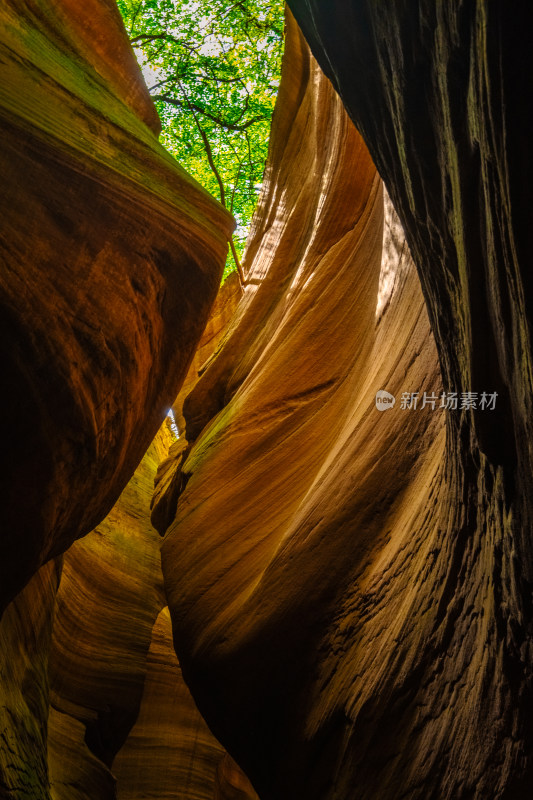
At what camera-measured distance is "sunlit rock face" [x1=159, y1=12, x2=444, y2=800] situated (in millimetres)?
4281

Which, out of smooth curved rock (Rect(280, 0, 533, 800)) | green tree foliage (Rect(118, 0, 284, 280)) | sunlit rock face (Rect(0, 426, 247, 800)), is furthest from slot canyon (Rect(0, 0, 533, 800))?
green tree foliage (Rect(118, 0, 284, 280))

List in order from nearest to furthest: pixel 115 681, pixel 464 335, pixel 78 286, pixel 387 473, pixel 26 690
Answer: pixel 464 335, pixel 78 286, pixel 387 473, pixel 26 690, pixel 115 681

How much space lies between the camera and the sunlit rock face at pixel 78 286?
4.08m

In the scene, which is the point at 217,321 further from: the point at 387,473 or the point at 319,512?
the point at 387,473

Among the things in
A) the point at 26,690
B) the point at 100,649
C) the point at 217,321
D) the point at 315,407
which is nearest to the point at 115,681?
the point at 100,649

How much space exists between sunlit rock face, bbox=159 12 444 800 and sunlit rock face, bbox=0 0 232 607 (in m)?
1.43

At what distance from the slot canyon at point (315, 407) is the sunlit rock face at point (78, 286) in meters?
0.02

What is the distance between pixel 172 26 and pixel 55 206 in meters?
11.5

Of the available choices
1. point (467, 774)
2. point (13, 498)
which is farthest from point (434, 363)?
point (13, 498)

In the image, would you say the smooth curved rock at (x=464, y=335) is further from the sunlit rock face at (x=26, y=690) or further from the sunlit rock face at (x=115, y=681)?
the sunlit rock face at (x=115, y=681)

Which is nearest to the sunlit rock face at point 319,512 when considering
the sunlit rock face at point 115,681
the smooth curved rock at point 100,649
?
the sunlit rock face at point 115,681

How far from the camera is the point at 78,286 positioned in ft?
14.5

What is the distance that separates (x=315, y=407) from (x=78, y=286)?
3308 millimetres

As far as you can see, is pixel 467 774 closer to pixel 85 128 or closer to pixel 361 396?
pixel 361 396
